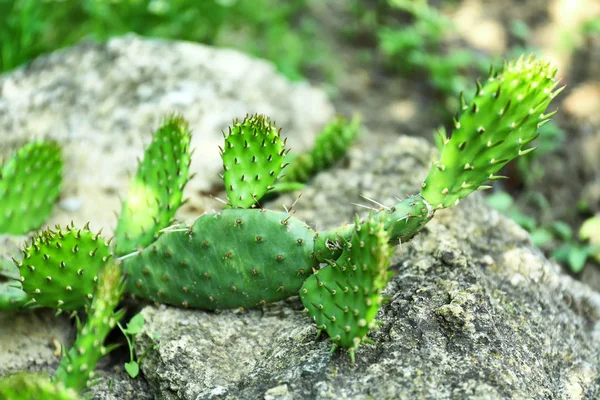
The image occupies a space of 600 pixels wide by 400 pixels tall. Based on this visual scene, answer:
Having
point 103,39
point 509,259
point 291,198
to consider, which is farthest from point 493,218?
point 103,39

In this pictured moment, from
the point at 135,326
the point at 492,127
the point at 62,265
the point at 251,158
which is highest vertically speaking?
the point at 492,127

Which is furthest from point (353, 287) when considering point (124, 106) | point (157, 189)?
point (124, 106)

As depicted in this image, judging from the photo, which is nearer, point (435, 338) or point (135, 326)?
point (435, 338)

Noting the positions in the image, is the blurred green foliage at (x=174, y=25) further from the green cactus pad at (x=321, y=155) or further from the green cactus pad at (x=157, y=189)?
the green cactus pad at (x=157, y=189)

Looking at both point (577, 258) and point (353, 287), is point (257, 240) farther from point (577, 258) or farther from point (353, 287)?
point (577, 258)

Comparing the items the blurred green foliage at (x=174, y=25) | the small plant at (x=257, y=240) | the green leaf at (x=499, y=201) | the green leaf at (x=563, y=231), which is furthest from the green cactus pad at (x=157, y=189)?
the green leaf at (x=563, y=231)

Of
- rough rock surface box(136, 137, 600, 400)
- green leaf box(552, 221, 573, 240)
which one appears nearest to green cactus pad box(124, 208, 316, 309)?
rough rock surface box(136, 137, 600, 400)

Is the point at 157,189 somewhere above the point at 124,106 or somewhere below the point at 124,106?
below
